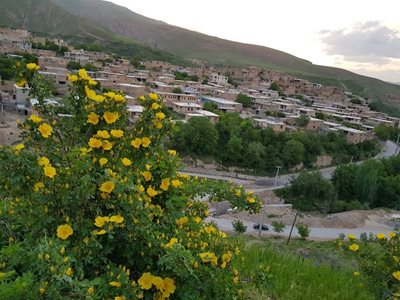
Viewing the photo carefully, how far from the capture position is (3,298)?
149 centimetres

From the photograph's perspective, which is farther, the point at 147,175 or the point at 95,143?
the point at 147,175

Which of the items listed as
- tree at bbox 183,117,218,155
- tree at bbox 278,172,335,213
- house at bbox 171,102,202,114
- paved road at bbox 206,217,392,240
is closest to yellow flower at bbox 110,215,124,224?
paved road at bbox 206,217,392,240

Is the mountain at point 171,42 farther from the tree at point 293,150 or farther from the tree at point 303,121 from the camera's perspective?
the tree at point 293,150

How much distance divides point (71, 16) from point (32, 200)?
143 meters

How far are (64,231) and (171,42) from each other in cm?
16240

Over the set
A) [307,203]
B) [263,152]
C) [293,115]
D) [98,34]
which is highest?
[98,34]

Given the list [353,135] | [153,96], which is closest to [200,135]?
[353,135]

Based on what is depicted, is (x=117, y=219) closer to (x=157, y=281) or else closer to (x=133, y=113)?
(x=157, y=281)

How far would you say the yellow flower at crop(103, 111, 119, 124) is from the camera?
2.51m

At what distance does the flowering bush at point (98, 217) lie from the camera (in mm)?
1812

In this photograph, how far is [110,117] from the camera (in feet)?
8.27

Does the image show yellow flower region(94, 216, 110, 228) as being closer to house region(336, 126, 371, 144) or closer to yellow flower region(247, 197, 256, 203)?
yellow flower region(247, 197, 256, 203)

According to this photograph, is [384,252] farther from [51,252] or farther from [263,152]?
[263,152]

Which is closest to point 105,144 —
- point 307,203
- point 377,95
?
point 307,203
